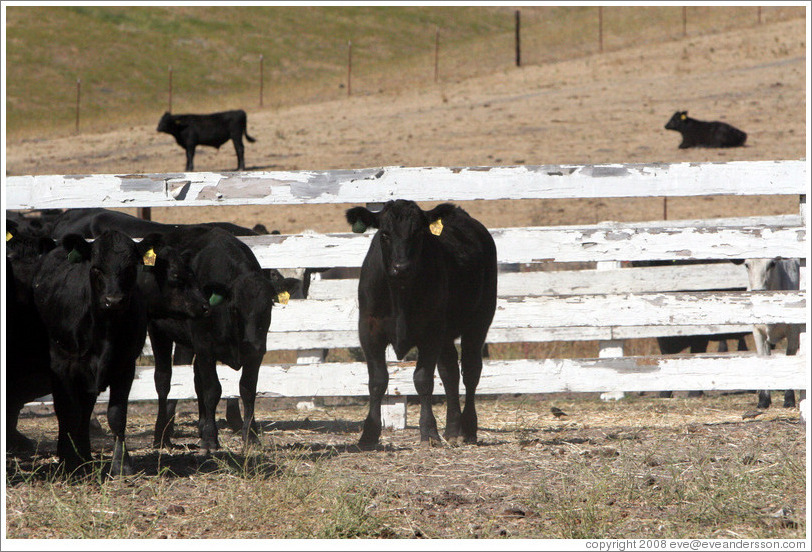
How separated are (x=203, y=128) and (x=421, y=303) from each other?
21.7 meters

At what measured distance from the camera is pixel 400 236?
6879 millimetres

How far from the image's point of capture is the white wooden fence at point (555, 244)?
7680 mm

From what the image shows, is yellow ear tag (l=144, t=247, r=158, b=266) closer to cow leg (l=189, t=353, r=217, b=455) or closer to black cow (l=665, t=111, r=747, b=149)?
cow leg (l=189, t=353, r=217, b=455)

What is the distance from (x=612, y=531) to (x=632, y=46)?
4492 cm

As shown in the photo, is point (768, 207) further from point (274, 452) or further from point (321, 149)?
A: point (274, 452)

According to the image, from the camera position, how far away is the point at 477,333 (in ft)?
25.7

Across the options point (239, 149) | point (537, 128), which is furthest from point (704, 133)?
point (239, 149)

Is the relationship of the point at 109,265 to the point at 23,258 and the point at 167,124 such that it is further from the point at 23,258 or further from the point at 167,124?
the point at 167,124

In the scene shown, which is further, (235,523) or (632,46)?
(632,46)

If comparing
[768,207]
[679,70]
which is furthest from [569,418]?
[679,70]

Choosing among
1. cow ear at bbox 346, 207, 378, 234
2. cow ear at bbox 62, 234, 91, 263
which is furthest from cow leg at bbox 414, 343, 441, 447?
cow ear at bbox 62, 234, 91, 263

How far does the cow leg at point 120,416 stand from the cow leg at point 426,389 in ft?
6.72

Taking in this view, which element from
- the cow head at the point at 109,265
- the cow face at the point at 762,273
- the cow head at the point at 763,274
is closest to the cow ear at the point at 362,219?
the cow head at the point at 109,265

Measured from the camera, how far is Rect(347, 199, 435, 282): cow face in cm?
678
